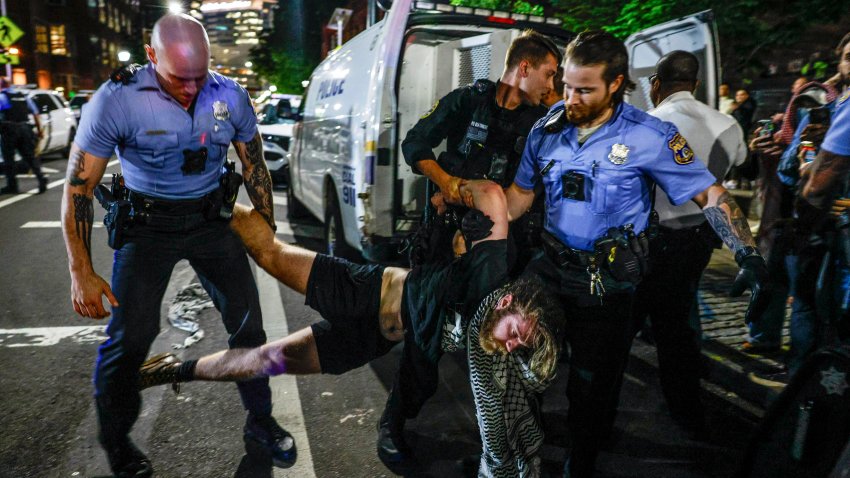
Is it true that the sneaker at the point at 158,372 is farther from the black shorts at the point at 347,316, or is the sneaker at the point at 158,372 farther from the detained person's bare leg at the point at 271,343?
the black shorts at the point at 347,316

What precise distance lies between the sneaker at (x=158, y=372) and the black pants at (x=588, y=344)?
1.79m

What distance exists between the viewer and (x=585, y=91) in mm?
2334

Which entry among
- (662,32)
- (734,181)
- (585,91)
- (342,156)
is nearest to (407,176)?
(342,156)

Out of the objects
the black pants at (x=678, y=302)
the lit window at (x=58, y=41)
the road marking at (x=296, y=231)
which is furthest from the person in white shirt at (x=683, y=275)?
the lit window at (x=58, y=41)

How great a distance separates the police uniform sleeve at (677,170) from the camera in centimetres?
236

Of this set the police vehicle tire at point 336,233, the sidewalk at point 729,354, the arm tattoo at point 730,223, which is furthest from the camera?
the police vehicle tire at point 336,233

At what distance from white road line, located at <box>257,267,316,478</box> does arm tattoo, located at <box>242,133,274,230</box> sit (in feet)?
3.44

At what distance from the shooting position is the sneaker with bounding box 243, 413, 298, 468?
2.81m

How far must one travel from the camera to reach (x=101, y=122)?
2.40 meters

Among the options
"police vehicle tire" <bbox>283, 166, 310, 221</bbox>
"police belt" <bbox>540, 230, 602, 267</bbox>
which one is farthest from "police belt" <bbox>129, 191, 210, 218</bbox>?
"police vehicle tire" <bbox>283, 166, 310, 221</bbox>

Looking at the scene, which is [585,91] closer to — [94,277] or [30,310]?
[94,277]

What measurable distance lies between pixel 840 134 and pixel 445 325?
1.81 m

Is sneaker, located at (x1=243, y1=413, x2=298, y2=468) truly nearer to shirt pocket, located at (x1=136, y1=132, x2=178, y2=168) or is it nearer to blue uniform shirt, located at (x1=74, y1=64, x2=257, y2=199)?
blue uniform shirt, located at (x1=74, y1=64, x2=257, y2=199)

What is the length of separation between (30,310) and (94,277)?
283cm
